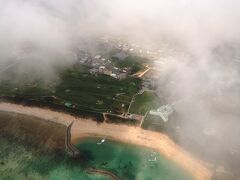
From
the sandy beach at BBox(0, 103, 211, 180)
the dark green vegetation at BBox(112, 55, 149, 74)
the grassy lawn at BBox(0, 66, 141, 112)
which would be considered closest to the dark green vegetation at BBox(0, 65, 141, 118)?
the grassy lawn at BBox(0, 66, 141, 112)

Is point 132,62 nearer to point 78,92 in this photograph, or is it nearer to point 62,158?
point 78,92

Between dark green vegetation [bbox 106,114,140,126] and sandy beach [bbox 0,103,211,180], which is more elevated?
dark green vegetation [bbox 106,114,140,126]

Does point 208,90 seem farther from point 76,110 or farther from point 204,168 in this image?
point 76,110

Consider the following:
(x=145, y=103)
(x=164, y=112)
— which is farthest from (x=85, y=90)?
(x=164, y=112)

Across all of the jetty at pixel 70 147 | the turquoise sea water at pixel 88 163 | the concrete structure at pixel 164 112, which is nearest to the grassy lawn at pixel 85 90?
the concrete structure at pixel 164 112

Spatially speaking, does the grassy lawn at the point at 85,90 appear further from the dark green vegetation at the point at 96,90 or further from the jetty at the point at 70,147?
the jetty at the point at 70,147

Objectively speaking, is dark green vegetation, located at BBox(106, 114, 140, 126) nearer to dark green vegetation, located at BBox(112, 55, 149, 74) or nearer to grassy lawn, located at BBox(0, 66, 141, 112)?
grassy lawn, located at BBox(0, 66, 141, 112)
